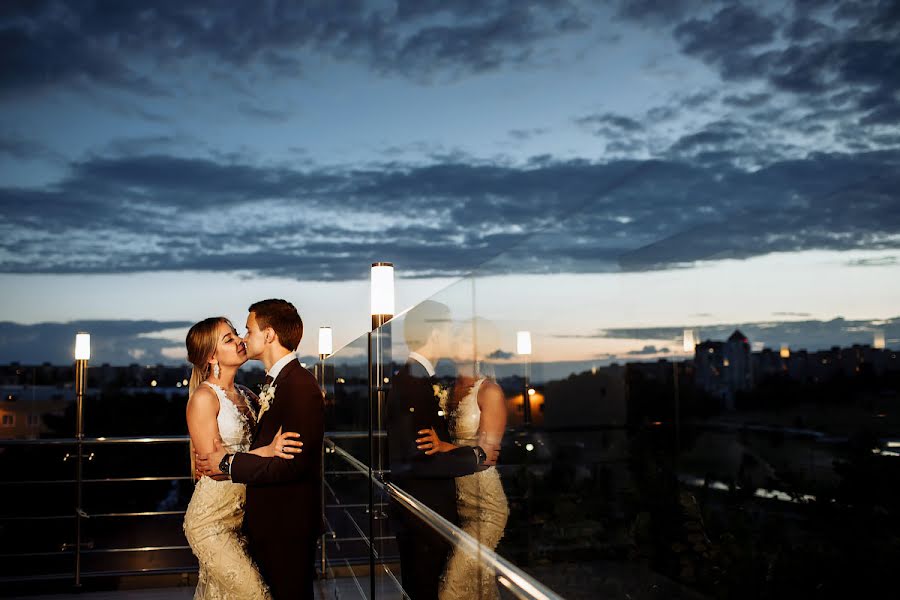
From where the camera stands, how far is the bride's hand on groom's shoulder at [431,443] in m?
1.80

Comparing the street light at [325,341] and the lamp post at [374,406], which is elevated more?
the street light at [325,341]

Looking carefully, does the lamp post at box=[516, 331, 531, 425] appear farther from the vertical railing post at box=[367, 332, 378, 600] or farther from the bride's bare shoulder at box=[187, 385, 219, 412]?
the bride's bare shoulder at box=[187, 385, 219, 412]

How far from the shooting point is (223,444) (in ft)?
10.2

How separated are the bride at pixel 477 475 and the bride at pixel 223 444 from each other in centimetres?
146

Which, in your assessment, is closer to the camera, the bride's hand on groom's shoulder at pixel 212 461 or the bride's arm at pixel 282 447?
the bride's arm at pixel 282 447

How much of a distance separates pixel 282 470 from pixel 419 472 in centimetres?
83

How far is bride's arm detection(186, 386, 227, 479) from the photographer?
308 centimetres

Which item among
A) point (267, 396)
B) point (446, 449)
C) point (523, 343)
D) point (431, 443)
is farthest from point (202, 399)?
point (523, 343)

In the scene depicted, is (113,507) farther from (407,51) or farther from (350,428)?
(350,428)

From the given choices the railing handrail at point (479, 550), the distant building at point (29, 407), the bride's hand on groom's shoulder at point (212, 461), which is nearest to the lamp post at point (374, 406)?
the railing handrail at point (479, 550)

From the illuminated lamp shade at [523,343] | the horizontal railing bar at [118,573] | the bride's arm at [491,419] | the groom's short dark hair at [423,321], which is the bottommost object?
the horizontal railing bar at [118,573]

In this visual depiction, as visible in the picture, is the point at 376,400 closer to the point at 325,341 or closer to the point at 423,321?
the point at 423,321

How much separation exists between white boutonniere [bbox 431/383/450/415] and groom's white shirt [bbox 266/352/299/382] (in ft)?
3.85

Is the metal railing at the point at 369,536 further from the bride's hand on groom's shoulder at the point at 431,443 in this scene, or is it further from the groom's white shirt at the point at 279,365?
the groom's white shirt at the point at 279,365
